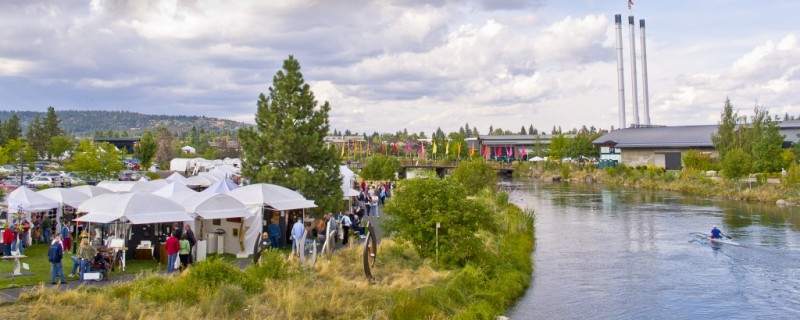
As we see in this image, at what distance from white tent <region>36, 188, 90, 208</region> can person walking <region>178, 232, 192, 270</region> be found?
946 centimetres

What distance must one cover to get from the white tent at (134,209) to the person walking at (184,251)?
1.02 m

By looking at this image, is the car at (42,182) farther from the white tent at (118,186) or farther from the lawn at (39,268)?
the lawn at (39,268)

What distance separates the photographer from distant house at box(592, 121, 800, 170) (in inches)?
3516

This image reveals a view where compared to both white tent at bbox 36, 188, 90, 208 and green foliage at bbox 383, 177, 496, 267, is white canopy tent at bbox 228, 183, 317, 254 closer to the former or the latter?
green foliage at bbox 383, 177, 496, 267

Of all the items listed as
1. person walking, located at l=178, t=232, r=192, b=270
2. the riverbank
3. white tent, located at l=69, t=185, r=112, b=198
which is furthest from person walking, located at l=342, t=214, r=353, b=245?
the riverbank

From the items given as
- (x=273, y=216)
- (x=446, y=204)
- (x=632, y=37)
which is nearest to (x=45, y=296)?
(x=273, y=216)

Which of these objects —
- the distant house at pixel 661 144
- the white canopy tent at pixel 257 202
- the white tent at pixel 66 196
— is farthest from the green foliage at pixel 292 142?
the distant house at pixel 661 144

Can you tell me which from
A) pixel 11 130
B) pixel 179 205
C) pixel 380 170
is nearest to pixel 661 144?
pixel 380 170

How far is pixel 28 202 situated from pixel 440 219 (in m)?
16.6

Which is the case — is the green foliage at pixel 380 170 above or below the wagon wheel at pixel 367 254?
above

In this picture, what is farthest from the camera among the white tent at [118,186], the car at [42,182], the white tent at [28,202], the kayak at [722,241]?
the car at [42,182]

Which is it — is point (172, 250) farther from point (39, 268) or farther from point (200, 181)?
point (200, 181)

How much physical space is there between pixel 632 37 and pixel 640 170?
4312 centimetres

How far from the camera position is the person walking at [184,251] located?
2089 centimetres
